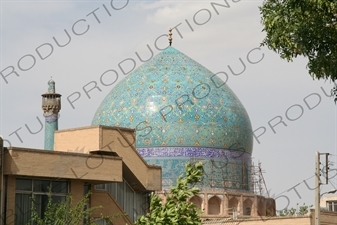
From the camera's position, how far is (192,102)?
41906 millimetres

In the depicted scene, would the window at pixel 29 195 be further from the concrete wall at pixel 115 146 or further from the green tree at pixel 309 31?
the green tree at pixel 309 31

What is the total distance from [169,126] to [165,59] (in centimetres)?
369

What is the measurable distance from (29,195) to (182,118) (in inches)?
877

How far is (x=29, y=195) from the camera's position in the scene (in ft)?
63.9

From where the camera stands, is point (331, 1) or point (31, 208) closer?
point (331, 1)

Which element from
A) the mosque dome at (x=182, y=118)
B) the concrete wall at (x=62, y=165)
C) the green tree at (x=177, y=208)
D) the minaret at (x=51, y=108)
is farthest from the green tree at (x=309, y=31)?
the minaret at (x=51, y=108)

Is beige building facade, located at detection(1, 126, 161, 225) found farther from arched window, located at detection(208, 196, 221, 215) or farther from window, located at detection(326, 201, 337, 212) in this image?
window, located at detection(326, 201, 337, 212)

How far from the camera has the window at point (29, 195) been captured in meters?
19.2

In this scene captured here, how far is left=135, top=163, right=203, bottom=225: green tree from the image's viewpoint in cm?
1412

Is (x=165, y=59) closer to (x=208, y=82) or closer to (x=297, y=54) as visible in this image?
(x=208, y=82)

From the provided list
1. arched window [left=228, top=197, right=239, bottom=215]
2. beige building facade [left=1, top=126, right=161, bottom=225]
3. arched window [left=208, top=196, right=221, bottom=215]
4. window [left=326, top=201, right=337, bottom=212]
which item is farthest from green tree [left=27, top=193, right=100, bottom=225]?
window [left=326, top=201, right=337, bottom=212]

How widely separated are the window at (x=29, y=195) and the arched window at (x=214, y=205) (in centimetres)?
2087

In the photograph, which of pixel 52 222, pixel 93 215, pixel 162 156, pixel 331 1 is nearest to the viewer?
pixel 331 1

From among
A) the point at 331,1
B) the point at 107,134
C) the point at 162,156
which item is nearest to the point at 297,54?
the point at 331,1
